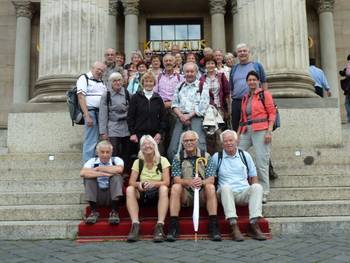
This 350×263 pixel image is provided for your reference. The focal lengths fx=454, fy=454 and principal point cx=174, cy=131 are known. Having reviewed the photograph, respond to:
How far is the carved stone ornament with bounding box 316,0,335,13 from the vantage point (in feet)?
64.7

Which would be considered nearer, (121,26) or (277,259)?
(277,259)

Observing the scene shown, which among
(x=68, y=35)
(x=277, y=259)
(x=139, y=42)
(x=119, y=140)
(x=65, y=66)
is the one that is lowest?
(x=277, y=259)

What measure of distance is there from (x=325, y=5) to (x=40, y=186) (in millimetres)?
16674

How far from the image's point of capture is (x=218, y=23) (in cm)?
1956

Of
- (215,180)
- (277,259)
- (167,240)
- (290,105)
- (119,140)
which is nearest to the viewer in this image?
(277,259)

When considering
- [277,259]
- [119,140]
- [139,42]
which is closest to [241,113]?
[119,140]

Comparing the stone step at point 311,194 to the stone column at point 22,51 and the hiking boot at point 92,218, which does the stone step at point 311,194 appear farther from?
the stone column at point 22,51

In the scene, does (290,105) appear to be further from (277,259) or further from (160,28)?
(160,28)

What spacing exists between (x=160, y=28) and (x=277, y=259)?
18.2 meters

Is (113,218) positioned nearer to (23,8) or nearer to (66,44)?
(66,44)

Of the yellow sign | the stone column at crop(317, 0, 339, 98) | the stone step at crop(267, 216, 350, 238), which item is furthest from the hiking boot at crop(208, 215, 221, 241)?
the yellow sign

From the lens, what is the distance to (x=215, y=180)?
20.1 feet

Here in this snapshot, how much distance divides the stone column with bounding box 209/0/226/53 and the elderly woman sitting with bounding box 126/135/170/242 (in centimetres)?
1404

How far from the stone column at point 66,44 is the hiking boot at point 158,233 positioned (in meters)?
4.64
